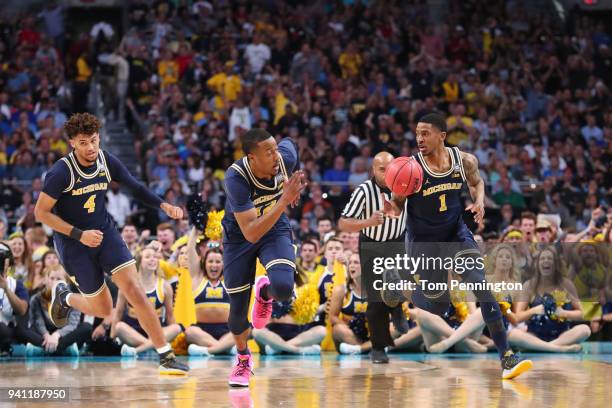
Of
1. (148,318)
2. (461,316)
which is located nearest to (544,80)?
(461,316)

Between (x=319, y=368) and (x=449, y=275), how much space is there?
1527mm

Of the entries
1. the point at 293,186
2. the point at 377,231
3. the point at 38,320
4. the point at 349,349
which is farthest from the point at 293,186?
the point at 38,320

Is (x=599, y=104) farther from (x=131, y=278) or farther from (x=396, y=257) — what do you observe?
(x=131, y=278)

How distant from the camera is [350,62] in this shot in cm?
1992

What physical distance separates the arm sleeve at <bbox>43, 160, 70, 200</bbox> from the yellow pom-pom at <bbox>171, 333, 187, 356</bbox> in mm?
3589

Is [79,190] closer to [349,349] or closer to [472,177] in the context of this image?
[472,177]

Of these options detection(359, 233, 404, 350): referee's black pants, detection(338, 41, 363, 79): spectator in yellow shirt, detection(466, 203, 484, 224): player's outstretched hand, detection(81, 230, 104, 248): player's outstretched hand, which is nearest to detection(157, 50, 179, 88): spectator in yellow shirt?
detection(338, 41, 363, 79): spectator in yellow shirt

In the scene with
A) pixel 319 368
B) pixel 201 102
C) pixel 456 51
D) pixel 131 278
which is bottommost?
pixel 319 368

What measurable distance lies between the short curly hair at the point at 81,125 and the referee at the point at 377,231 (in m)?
2.52

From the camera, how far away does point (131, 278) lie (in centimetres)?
839

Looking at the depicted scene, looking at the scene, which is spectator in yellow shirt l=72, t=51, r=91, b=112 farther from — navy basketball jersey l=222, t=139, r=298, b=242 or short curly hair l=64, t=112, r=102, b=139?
navy basketball jersey l=222, t=139, r=298, b=242

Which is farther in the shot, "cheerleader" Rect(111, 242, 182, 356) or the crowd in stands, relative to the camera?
the crowd in stands

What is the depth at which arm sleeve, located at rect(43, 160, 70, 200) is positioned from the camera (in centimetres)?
816

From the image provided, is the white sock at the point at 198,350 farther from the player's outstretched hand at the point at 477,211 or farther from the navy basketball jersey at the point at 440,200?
the player's outstretched hand at the point at 477,211
